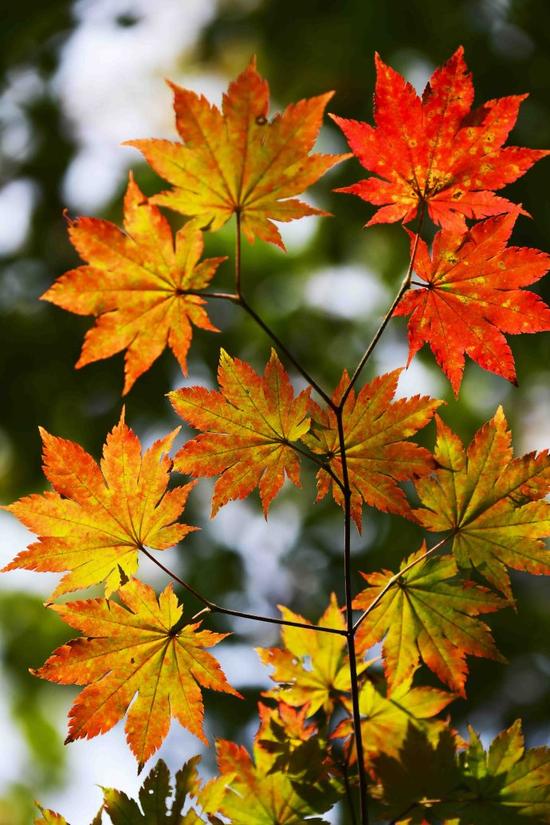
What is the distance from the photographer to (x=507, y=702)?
503cm

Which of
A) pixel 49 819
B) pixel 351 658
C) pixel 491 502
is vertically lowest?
pixel 49 819

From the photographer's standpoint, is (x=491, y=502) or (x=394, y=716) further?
(x=394, y=716)

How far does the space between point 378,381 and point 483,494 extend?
0.24 m

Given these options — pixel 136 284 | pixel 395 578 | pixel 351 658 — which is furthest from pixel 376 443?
pixel 136 284

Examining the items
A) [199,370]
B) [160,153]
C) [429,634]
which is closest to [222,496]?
[429,634]

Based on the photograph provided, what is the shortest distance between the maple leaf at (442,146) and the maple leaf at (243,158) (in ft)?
0.40

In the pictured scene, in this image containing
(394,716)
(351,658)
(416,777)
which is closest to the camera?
(351,658)

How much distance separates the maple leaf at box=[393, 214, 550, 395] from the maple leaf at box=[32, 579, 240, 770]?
548mm

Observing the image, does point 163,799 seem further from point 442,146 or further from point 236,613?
point 442,146

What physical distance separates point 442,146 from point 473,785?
0.97 meters

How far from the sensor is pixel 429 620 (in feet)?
3.71

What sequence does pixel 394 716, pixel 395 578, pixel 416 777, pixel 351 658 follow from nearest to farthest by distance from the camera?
pixel 351 658 < pixel 395 578 < pixel 416 777 < pixel 394 716

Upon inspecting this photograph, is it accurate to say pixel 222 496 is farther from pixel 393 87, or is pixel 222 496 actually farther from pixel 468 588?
pixel 393 87

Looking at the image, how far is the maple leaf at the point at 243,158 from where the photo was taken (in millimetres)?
937
